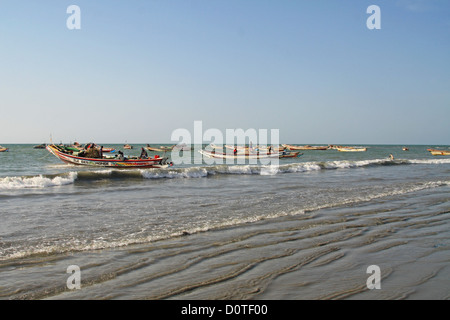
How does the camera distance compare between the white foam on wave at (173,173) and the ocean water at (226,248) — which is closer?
the ocean water at (226,248)

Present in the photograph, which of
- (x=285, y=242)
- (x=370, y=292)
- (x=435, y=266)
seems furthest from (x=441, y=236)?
(x=370, y=292)

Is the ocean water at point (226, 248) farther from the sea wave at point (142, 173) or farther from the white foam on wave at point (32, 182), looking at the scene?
the sea wave at point (142, 173)

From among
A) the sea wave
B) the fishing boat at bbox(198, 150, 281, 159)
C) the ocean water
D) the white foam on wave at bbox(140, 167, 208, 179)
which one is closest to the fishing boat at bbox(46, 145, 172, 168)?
the sea wave

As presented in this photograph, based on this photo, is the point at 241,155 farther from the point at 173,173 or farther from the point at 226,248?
the point at 226,248

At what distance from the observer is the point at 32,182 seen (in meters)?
18.4

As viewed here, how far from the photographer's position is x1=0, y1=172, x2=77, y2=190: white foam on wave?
1750 cm

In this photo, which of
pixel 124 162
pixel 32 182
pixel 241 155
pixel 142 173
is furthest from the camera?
pixel 241 155

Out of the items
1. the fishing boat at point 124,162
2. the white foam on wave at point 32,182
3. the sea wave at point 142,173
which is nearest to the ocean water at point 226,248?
the white foam on wave at point 32,182

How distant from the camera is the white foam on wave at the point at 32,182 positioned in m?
17.5

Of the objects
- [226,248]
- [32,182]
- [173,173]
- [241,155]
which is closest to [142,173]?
[173,173]

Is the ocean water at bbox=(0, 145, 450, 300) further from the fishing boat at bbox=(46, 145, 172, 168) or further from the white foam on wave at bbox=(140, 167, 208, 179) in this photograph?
the fishing boat at bbox=(46, 145, 172, 168)
